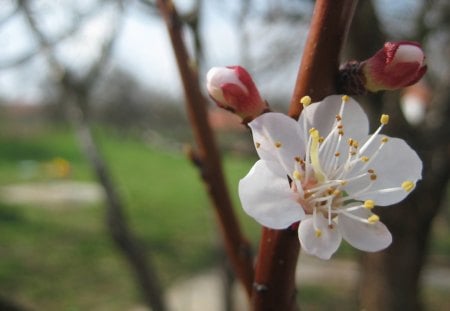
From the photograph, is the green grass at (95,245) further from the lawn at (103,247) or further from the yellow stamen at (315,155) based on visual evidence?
the yellow stamen at (315,155)

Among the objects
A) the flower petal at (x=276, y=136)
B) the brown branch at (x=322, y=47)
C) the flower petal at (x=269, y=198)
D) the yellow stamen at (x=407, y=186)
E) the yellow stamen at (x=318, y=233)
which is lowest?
the yellow stamen at (x=318, y=233)

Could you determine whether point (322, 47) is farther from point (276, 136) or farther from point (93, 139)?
point (93, 139)

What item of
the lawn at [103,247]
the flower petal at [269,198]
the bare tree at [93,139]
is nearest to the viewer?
the flower petal at [269,198]

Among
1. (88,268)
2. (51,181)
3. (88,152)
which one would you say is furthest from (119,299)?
(51,181)

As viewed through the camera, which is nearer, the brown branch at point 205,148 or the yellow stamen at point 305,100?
the yellow stamen at point 305,100

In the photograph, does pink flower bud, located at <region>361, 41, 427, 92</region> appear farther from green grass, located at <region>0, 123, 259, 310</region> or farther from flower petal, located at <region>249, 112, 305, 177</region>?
green grass, located at <region>0, 123, 259, 310</region>

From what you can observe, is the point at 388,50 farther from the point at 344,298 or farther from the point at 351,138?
the point at 344,298

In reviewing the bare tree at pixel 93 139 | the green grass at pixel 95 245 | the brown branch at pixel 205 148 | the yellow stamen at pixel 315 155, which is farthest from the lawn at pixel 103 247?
the yellow stamen at pixel 315 155

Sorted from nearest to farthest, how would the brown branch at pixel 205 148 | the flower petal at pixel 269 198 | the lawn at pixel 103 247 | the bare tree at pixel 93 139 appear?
the flower petal at pixel 269 198, the brown branch at pixel 205 148, the bare tree at pixel 93 139, the lawn at pixel 103 247
